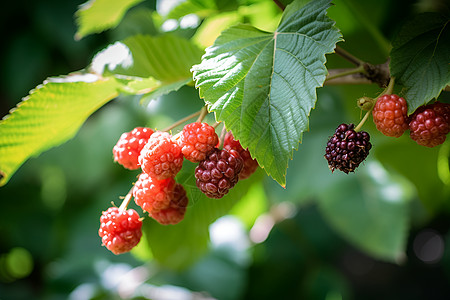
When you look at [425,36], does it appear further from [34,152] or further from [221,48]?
[34,152]

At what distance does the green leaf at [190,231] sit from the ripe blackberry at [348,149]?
0.37 m

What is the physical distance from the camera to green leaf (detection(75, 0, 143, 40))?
44.4 inches

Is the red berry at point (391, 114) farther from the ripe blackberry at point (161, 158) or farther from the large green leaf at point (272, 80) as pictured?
the ripe blackberry at point (161, 158)

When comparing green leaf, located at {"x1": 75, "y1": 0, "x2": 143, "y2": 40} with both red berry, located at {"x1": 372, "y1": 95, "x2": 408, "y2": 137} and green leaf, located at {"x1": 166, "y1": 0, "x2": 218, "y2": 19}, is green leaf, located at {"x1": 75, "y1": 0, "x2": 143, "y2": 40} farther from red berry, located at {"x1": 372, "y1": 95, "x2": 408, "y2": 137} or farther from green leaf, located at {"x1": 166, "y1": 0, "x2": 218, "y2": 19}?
red berry, located at {"x1": 372, "y1": 95, "x2": 408, "y2": 137}

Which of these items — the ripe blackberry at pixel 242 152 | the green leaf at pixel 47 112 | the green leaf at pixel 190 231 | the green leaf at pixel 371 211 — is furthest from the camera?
the green leaf at pixel 371 211

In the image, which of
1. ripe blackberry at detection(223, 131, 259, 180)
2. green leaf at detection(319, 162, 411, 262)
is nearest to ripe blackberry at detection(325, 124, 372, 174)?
ripe blackberry at detection(223, 131, 259, 180)

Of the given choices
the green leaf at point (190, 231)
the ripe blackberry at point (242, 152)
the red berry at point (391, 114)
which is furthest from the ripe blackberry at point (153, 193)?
the red berry at point (391, 114)

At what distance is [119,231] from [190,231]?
0.44m

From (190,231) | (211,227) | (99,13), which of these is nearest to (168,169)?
(190,231)

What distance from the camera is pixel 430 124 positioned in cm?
62

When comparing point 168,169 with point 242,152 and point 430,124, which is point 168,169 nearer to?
point 242,152

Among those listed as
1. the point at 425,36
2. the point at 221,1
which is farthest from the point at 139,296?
the point at 425,36

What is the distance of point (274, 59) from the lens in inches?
27.1

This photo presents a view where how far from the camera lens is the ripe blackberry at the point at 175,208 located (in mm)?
760
